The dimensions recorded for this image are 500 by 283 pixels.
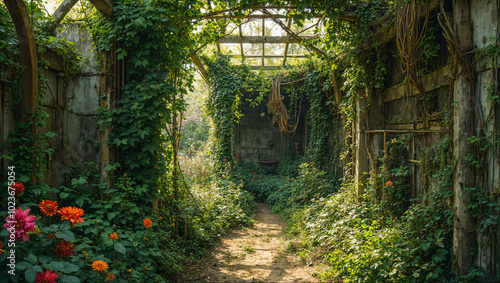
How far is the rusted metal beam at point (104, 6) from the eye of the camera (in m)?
3.39

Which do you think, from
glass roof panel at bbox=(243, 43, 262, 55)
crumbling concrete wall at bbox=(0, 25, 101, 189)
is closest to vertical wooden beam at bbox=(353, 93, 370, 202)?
crumbling concrete wall at bbox=(0, 25, 101, 189)

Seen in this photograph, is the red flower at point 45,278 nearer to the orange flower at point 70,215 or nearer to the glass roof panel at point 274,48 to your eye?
the orange flower at point 70,215

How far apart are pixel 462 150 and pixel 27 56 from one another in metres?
4.33

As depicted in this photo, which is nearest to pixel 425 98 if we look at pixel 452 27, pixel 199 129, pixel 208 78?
pixel 452 27

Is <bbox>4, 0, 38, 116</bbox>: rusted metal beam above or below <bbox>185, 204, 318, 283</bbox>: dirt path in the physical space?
above

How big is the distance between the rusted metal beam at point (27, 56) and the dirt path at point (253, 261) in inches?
106

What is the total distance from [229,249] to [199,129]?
1275 centimetres

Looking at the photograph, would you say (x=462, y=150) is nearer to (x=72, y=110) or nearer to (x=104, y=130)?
(x=104, y=130)

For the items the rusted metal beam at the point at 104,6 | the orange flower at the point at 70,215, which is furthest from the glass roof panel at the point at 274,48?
the orange flower at the point at 70,215

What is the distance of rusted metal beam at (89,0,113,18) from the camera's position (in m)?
3.39

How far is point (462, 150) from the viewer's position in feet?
9.43

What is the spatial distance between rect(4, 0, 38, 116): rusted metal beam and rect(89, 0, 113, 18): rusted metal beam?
0.83 metres

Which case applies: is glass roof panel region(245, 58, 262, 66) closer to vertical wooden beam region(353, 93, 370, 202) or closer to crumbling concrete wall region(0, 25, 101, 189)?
vertical wooden beam region(353, 93, 370, 202)

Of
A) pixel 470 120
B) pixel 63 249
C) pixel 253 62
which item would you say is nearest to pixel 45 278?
pixel 63 249
